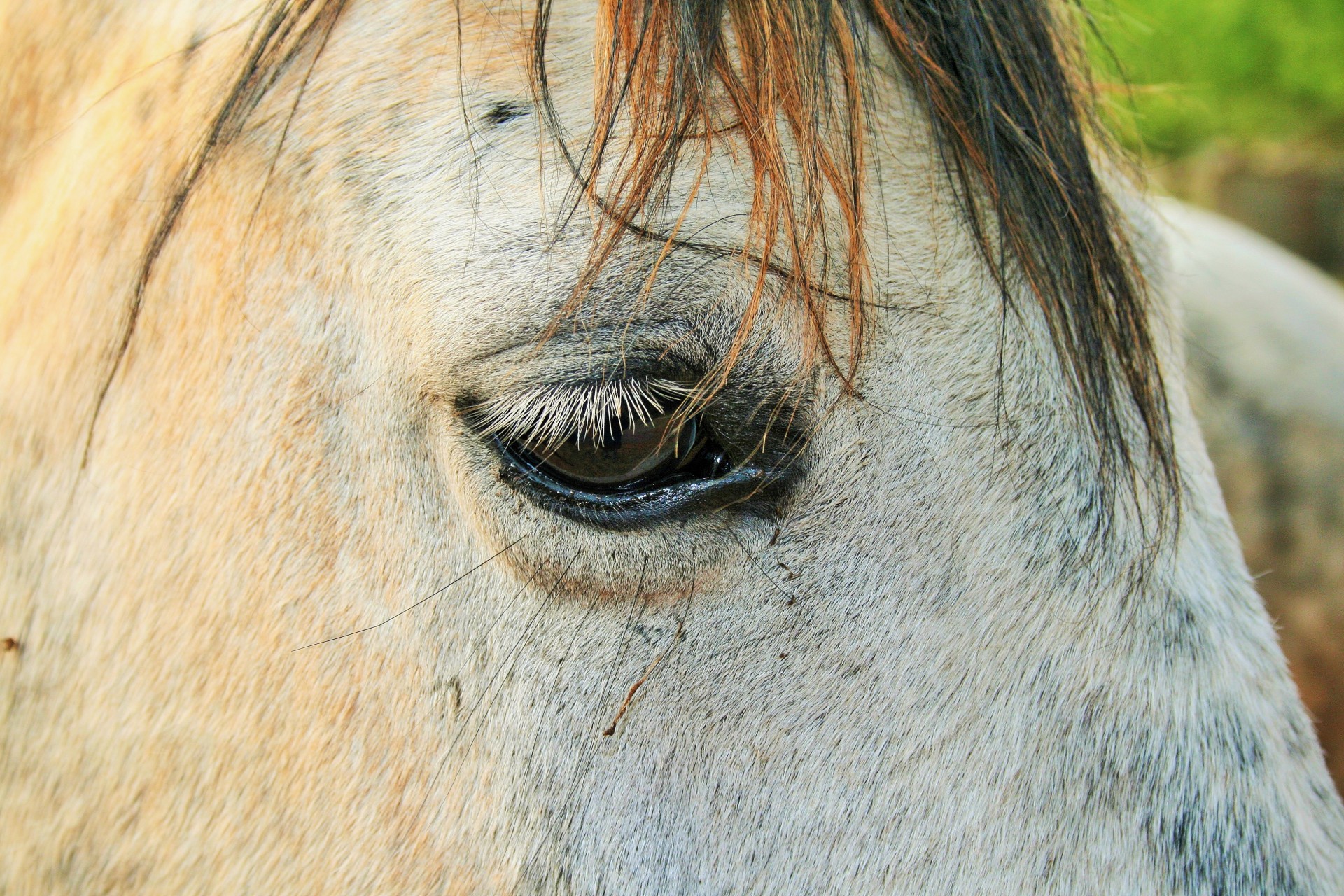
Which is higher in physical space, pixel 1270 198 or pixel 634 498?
pixel 634 498

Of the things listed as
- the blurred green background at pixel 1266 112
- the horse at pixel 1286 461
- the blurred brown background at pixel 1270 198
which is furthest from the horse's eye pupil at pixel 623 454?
the blurred green background at pixel 1266 112

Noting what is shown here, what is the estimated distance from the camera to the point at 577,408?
2.89 feet

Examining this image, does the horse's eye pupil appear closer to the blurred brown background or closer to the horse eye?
the horse eye

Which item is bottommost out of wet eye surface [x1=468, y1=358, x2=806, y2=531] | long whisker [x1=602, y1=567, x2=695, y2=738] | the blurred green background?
the blurred green background

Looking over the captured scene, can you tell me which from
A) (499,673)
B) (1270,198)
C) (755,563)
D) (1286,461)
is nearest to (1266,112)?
(1270,198)

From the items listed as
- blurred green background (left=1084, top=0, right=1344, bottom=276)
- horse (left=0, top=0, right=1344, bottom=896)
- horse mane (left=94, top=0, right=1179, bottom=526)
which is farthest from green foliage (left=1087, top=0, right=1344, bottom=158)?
horse (left=0, top=0, right=1344, bottom=896)

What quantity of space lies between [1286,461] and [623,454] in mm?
2492

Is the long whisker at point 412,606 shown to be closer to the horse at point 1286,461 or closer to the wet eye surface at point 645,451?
the wet eye surface at point 645,451

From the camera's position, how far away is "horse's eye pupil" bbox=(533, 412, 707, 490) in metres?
0.91

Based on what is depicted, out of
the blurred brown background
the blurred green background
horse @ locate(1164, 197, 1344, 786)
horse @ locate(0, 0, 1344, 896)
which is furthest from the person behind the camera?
the blurred green background

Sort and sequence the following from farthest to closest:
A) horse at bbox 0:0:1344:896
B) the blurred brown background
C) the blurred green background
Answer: the blurred green background < the blurred brown background < horse at bbox 0:0:1344:896

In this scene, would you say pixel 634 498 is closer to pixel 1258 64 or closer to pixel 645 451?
pixel 645 451

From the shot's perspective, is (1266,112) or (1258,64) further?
(1266,112)

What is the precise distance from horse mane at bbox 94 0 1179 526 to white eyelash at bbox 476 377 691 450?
7cm
